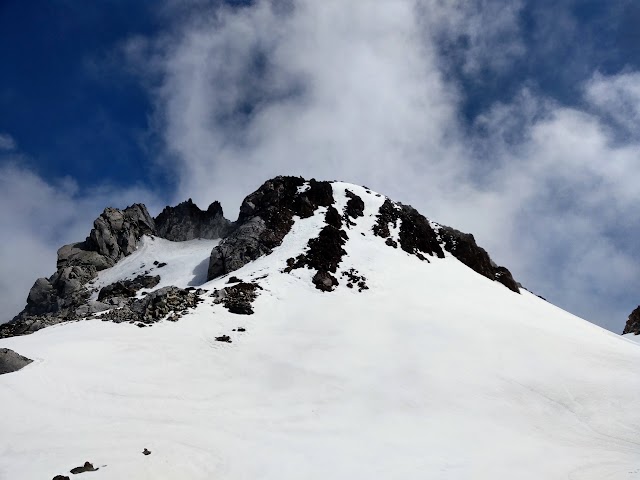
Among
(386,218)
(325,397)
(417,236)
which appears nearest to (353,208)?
(386,218)

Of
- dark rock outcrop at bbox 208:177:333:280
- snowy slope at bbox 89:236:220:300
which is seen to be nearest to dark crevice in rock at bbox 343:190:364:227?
dark rock outcrop at bbox 208:177:333:280

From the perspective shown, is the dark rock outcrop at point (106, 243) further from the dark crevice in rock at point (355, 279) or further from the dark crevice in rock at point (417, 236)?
the dark crevice in rock at point (417, 236)

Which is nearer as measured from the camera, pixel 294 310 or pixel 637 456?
pixel 637 456

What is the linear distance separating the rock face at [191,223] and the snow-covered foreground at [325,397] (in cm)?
4563

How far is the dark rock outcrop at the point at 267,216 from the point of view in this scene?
178 ft

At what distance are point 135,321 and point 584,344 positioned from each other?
37.4 meters

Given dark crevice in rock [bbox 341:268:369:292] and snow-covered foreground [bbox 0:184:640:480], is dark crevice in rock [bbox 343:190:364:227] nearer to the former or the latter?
dark crevice in rock [bbox 341:268:369:292]

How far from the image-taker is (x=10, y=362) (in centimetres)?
2223

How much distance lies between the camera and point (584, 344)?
1398 inches

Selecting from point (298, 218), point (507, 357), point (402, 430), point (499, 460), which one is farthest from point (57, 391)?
point (298, 218)

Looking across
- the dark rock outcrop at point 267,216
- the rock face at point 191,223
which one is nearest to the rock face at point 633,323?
the dark rock outcrop at point 267,216

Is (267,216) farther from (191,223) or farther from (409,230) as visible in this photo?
(191,223)

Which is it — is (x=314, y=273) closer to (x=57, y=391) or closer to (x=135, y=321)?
(x=135, y=321)

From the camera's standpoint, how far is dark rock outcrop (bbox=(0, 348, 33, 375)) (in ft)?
72.0
